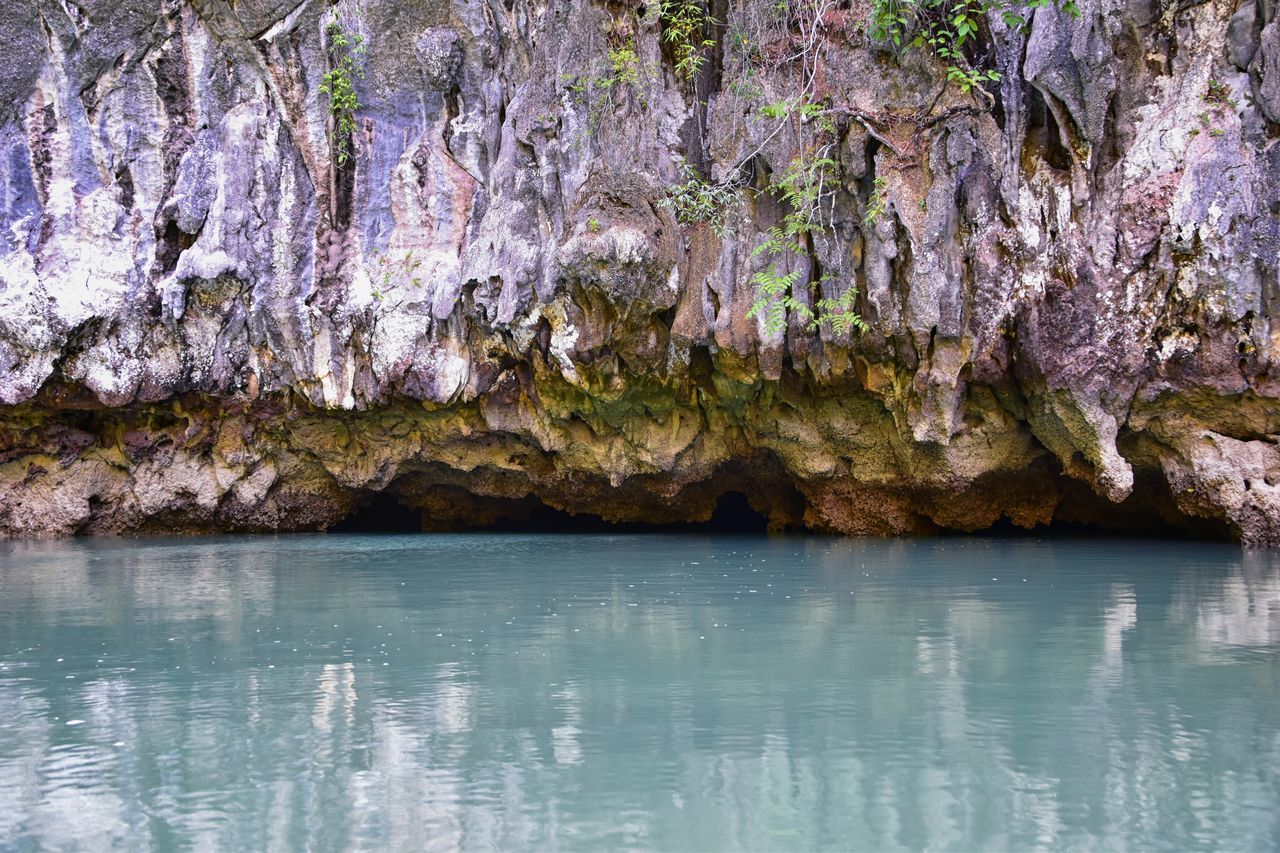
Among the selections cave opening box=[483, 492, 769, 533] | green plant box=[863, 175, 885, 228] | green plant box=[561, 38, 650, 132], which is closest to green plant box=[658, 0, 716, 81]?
green plant box=[561, 38, 650, 132]

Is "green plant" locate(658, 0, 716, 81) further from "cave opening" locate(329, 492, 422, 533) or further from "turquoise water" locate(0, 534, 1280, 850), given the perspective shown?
"cave opening" locate(329, 492, 422, 533)

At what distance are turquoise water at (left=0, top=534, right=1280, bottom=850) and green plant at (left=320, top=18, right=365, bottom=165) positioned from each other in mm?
8868

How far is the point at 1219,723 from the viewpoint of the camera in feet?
14.1

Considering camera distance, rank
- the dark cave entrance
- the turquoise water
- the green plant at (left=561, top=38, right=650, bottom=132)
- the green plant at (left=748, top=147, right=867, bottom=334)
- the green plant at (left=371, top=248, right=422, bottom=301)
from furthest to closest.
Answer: the dark cave entrance, the green plant at (left=371, top=248, right=422, bottom=301), the green plant at (left=561, top=38, right=650, bottom=132), the green plant at (left=748, top=147, right=867, bottom=334), the turquoise water

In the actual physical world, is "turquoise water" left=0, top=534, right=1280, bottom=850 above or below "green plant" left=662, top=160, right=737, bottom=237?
below

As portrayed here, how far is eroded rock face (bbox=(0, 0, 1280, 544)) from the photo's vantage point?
1202 cm

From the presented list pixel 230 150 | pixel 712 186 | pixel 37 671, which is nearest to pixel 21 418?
pixel 230 150

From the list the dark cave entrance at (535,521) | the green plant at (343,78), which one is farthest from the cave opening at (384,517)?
the green plant at (343,78)

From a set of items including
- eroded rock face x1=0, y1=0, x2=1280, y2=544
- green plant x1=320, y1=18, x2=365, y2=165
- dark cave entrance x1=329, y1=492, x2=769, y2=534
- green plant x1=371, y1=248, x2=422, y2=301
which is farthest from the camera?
dark cave entrance x1=329, y1=492, x2=769, y2=534

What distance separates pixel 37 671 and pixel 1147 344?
11294 mm

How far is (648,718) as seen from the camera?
4.50 meters

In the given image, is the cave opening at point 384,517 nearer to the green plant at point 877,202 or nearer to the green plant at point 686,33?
the green plant at point 686,33

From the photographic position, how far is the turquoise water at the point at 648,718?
3.37m

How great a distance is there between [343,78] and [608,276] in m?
5.62
